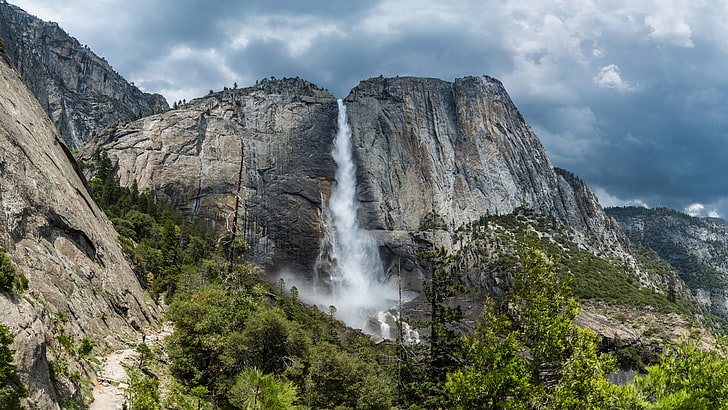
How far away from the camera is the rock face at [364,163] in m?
94.8

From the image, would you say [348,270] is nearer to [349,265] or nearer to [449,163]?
[349,265]

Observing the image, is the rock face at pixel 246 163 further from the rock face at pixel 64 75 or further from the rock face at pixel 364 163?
the rock face at pixel 64 75

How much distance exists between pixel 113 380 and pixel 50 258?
24.0 ft

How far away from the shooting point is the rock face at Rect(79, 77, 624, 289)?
311 ft

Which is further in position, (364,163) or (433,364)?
(364,163)

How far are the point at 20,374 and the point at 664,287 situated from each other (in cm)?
13231

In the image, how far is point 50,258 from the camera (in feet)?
57.6

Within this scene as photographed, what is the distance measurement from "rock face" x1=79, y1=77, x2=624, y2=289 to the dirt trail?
7452cm

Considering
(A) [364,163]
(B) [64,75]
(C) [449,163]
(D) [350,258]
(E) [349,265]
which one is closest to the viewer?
(E) [349,265]

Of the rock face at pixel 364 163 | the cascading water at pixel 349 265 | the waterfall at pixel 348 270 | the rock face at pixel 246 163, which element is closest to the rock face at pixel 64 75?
the rock face at pixel 246 163

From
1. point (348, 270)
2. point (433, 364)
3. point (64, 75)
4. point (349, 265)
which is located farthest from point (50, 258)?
point (64, 75)

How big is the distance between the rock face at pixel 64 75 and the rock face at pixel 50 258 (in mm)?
124435

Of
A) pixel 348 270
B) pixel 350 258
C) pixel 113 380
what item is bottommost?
pixel 113 380

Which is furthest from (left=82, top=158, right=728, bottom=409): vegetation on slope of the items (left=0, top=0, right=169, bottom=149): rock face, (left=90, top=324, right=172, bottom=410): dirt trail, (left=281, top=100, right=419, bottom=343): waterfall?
(left=0, top=0, right=169, bottom=149): rock face
